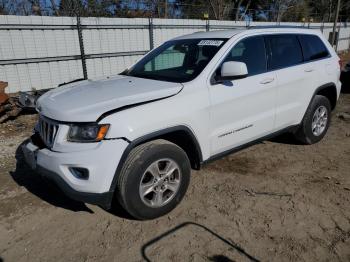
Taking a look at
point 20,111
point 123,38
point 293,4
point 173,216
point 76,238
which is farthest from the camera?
point 293,4

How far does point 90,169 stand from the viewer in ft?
9.03

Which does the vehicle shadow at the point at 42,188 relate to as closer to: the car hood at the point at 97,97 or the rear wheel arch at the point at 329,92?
the car hood at the point at 97,97

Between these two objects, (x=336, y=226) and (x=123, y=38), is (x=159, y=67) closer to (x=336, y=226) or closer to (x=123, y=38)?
(x=336, y=226)

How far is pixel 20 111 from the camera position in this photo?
6.82m

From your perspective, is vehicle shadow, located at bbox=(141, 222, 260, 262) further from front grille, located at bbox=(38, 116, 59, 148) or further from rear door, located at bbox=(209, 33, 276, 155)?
front grille, located at bbox=(38, 116, 59, 148)

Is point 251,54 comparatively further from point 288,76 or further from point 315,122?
point 315,122

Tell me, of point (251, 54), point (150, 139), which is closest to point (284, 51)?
point (251, 54)

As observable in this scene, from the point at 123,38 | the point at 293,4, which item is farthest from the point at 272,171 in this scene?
the point at 293,4

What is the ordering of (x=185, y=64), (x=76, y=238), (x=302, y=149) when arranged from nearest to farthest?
1. (x=76, y=238)
2. (x=185, y=64)
3. (x=302, y=149)

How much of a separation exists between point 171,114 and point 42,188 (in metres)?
2.02

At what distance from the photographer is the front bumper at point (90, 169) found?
2.76 m

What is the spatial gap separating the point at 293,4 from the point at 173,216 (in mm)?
30025

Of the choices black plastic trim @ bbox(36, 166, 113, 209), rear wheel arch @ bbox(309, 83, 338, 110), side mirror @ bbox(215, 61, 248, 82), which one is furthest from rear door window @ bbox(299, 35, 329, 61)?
black plastic trim @ bbox(36, 166, 113, 209)

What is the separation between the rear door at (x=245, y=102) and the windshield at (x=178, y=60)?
0.22m
